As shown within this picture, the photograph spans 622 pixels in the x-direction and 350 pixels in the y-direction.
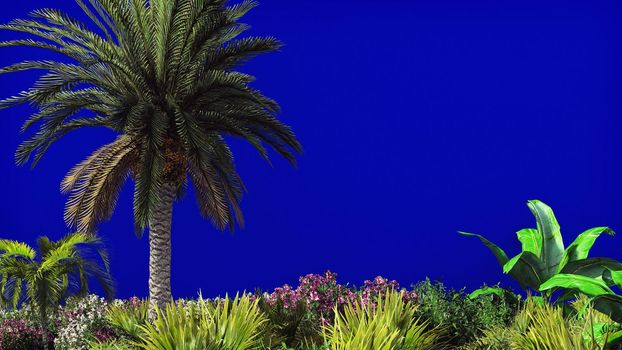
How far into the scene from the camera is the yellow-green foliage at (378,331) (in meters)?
6.88

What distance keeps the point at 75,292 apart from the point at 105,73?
6.22m

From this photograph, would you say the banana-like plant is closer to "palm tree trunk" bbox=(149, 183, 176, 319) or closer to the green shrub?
the green shrub

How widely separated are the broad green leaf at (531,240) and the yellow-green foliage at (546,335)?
311 cm

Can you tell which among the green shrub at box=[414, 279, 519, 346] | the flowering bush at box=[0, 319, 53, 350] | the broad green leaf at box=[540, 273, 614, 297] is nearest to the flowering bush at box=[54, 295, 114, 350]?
the flowering bush at box=[0, 319, 53, 350]

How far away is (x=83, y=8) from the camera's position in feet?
55.7

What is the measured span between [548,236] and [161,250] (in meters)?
9.30

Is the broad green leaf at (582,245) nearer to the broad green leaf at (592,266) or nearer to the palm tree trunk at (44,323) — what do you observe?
the broad green leaf at (592,266)

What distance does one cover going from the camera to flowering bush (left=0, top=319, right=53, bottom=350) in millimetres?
19453

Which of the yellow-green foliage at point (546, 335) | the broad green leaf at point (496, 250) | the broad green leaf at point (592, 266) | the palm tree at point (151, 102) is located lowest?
the yellow-green foliage at point (546, 335)

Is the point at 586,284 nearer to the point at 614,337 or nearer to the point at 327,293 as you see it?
the point at 614,337

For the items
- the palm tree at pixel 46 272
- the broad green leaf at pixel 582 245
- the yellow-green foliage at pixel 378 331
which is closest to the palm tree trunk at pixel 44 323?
the palm tree at pixel 46 272

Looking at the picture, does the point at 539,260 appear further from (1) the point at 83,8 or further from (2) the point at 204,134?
(1) the point at 83,8

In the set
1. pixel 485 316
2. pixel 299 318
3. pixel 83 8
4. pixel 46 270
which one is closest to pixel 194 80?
pixel 83 8

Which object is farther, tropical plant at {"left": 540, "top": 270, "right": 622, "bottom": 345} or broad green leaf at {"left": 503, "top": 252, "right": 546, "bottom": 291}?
broad green leaf at {"left": 503, "top": 252, "right": 546, "bottom": 291}
